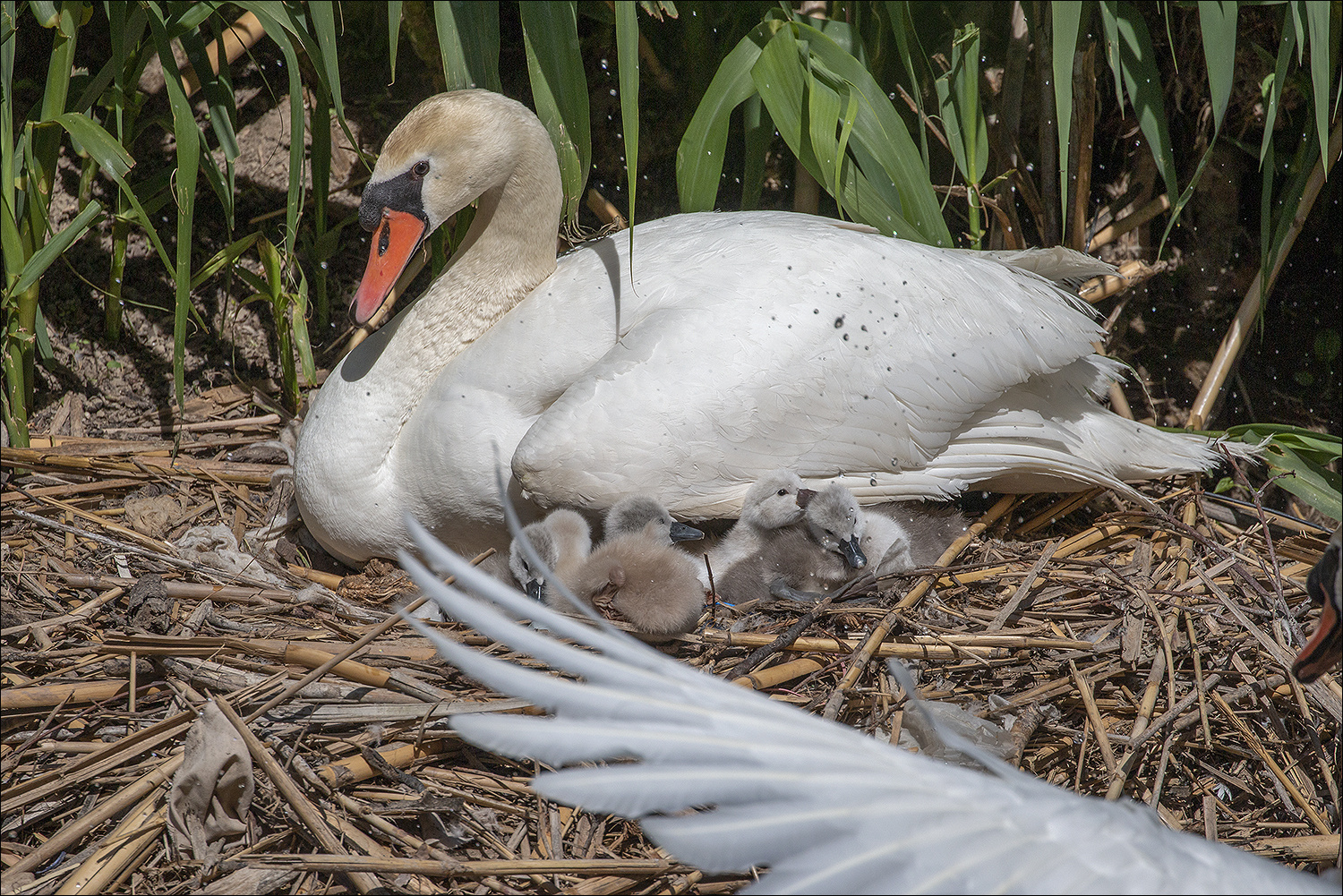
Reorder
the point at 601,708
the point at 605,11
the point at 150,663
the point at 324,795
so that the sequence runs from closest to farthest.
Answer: the point at 601,708, the point at 324,795, the point at 150,663, the point at 605,11

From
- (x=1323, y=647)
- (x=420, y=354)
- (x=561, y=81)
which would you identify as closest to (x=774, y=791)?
(x=1323, y=647)

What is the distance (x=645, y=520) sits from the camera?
231cm

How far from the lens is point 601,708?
1.08 meters

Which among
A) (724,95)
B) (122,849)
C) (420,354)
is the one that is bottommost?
(122,849)

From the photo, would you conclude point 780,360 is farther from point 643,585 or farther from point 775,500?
point 643,585

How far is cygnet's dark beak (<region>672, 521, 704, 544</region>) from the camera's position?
2.33 m

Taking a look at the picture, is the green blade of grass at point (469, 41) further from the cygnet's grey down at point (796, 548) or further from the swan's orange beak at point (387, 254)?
the cygnet's grey down at point (796, 548)

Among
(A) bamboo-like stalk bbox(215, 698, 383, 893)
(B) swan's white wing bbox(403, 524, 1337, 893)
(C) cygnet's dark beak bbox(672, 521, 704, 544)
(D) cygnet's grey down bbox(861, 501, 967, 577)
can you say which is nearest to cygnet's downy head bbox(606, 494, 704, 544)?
(C) cygnet's dark beak bbox(672, 521, 704, 544)

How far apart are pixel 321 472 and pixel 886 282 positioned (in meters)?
1.42

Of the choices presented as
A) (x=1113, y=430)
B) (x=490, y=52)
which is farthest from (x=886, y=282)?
(x=490, y=52)

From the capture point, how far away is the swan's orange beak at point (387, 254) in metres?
2.45

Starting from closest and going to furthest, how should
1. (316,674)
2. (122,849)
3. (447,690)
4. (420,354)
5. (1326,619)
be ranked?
(1326,619) < (122,849) < (316,674) < (447,690) < (420,354)

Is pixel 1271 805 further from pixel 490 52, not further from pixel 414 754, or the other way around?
pixel 490 52

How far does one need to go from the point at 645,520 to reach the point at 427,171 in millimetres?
990
